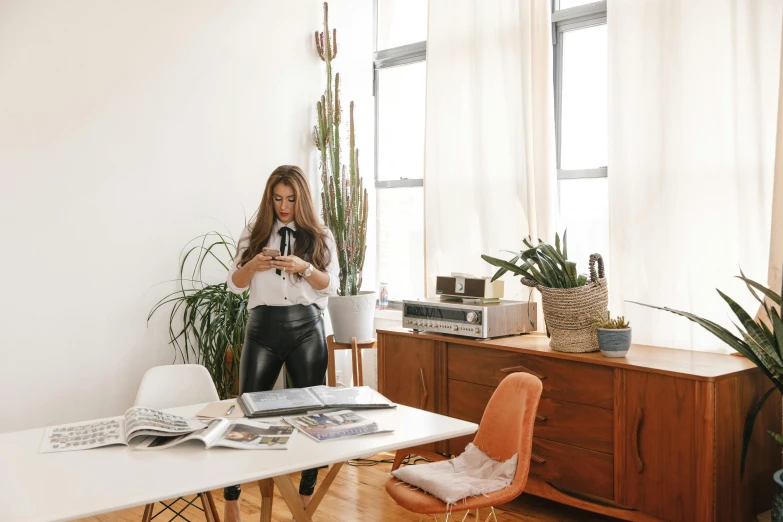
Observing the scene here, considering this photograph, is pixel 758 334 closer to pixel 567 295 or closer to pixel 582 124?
pixel 567 295

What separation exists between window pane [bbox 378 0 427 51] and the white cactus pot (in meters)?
1.93

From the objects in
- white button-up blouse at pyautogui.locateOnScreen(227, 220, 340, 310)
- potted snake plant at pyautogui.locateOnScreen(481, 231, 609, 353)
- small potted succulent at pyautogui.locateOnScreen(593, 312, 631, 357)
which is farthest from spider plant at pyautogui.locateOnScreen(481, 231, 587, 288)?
white button-up blouse at pyautogui.locateOnScreen(227, 220, 340, 310)

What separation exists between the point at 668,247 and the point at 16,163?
3305 millimetres

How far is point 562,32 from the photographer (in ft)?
13.6

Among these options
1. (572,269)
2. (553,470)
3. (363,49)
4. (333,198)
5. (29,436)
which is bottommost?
(553,470)

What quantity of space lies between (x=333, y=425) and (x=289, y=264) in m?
1.13

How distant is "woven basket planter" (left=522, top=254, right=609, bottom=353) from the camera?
3277 mm

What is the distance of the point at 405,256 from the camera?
17.0 feet

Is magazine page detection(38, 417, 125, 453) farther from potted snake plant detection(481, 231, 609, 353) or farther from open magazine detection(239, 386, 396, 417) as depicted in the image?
potted snake plant detection(481, 231, 609, 353)

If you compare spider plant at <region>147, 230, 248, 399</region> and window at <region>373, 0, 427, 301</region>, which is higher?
window at <region>373, 0, 427, 301</region>

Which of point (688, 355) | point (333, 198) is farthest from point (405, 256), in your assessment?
point (688, 355)

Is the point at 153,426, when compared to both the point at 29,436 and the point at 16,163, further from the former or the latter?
the point at 16,163

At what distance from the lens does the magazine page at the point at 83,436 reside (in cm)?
214

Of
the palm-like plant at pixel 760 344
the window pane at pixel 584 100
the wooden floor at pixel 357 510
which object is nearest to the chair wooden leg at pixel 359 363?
the wooden floor at pixel 357 510
